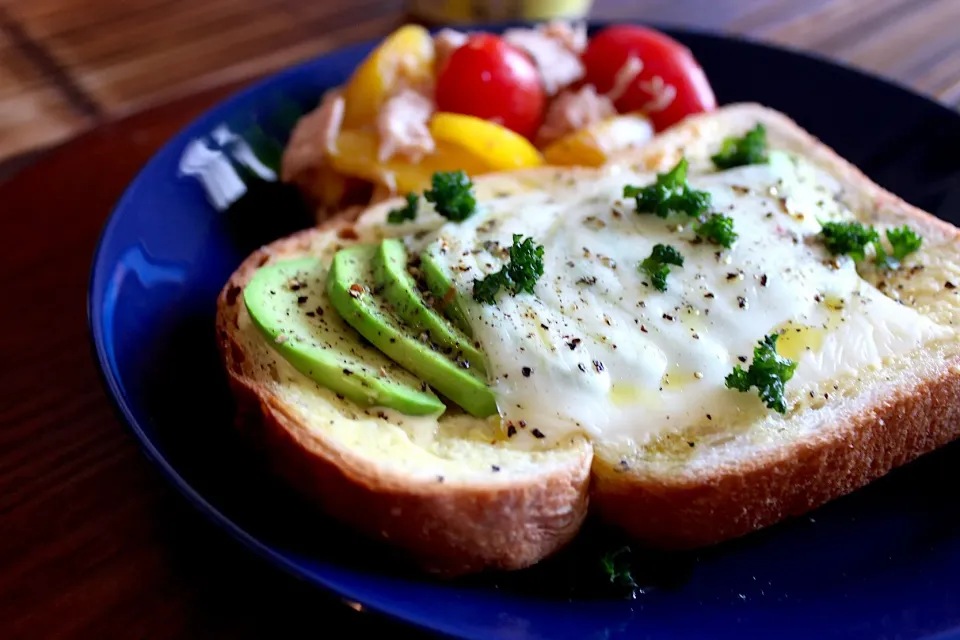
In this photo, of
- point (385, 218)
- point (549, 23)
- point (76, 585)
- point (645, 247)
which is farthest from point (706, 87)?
point (76, 585)

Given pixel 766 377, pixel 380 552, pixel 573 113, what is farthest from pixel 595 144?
pixel 380 552

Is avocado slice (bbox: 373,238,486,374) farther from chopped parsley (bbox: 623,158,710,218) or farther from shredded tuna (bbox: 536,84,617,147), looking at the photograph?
shredded tuna (bbox: 536,84,617,147)

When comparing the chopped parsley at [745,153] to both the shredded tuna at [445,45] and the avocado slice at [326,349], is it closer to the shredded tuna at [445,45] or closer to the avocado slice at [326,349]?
the shredded tuna at [445,45]

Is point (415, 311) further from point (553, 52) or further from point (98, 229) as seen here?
point (553, 52)

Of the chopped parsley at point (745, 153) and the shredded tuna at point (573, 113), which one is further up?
the chopped parsley at point (745, 153)

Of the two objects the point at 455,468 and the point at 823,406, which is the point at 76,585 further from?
the point at 823,406

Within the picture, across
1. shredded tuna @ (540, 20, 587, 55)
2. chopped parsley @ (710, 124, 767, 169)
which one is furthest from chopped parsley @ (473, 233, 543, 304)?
shredded tuna @ (540, 20, 587, 55)

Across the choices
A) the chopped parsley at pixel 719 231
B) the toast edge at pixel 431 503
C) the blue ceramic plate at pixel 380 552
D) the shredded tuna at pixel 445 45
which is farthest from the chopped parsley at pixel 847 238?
the shredded tuna at pixel 445 45
